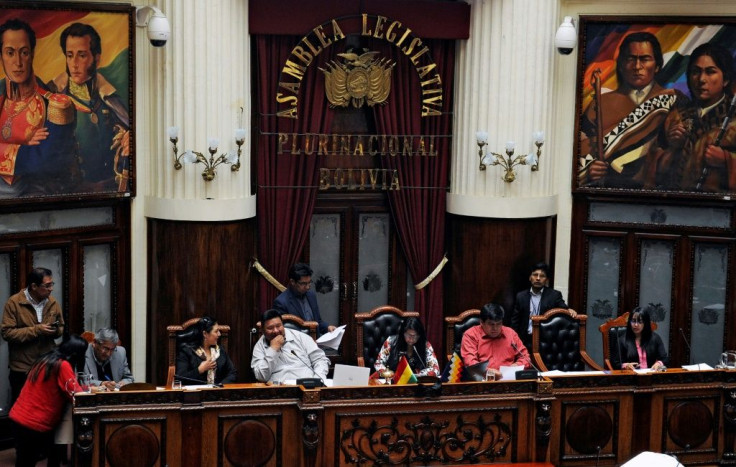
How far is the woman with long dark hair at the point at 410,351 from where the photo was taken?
9.87 m

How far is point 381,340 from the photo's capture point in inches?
409

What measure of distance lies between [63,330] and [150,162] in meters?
1.75

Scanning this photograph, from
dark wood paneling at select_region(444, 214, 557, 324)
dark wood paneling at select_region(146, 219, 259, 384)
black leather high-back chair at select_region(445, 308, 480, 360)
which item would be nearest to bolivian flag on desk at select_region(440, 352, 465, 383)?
black leather high-back chair at select_region(445, 308, 480, 360)

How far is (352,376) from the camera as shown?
29.9ft

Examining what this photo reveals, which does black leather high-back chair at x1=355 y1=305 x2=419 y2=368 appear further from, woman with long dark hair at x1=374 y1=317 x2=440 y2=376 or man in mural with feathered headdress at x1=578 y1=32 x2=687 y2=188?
man in mural with feathered headdress at x1=578 y1=32 x2=687 y2=188

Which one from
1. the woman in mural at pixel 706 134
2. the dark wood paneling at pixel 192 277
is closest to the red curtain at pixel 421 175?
the dark wood paneling at pixel 192 277

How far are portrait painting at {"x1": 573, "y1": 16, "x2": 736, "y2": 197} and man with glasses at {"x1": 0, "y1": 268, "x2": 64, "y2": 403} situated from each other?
16.3 feet

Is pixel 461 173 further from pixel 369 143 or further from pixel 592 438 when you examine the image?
pixel 592 438

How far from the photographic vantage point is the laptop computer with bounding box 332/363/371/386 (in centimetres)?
908

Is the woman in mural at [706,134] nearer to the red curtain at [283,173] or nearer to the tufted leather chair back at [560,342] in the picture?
the tufted leather chair back at [560,342]

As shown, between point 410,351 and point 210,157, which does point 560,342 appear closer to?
point 410,351

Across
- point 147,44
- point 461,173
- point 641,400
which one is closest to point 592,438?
point 641,400

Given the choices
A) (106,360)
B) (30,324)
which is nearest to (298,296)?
(106,360)

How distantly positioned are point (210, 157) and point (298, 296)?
1.36 m
